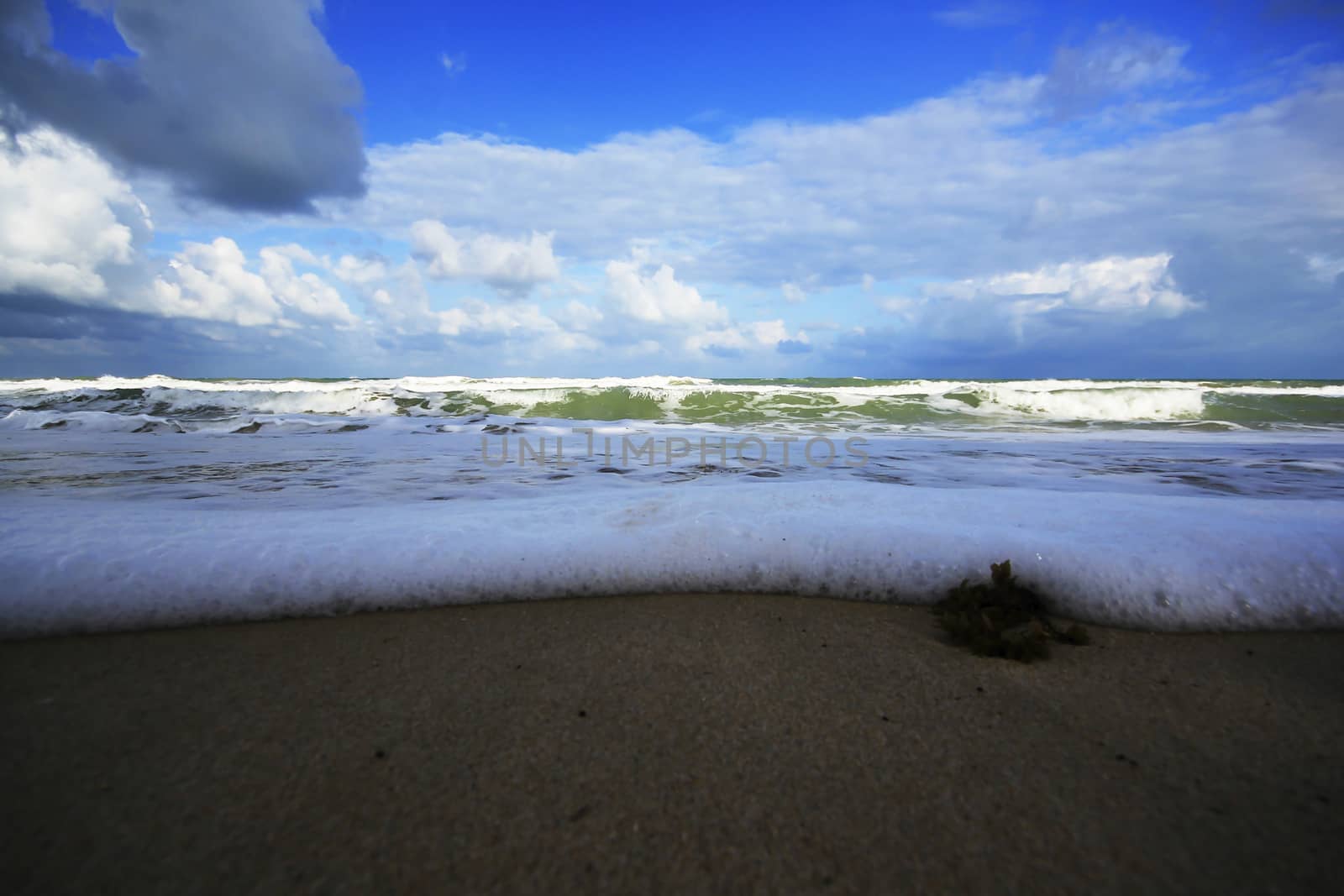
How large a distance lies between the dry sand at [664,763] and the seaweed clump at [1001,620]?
0.08 meters

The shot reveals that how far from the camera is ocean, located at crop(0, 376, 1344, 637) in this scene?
2.21 m

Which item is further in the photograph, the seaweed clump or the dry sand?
the seaweed clump

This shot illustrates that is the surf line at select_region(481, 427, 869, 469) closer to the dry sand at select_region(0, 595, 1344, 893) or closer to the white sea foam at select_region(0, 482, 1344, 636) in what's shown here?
the white sea foam at select_region(0, 482, 1344, 636)

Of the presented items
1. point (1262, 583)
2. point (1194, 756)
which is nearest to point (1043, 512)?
point (1262, 583)

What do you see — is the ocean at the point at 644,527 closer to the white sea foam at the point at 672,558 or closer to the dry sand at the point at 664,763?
the white sea foam at the point at 672,558

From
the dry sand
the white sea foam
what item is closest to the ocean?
the white sea foam

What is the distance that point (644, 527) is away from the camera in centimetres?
285

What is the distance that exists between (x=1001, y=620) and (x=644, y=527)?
1.45 metres

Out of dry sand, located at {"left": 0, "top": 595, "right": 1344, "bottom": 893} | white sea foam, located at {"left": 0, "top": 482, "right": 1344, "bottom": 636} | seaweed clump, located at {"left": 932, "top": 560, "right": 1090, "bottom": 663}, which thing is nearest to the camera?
dry sand, located at {"left": 0, "top": 595, "right": 1344, "bottom": 893}

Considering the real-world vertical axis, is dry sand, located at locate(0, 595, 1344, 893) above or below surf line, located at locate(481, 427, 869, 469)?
below

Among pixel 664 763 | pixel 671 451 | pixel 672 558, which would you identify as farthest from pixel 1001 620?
pixel 671 451

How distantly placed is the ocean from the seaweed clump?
0.31 ft

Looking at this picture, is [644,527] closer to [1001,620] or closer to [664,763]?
[1001,620]

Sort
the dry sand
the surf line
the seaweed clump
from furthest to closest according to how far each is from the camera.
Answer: the surf line, the seaweed clump, the dry sand
